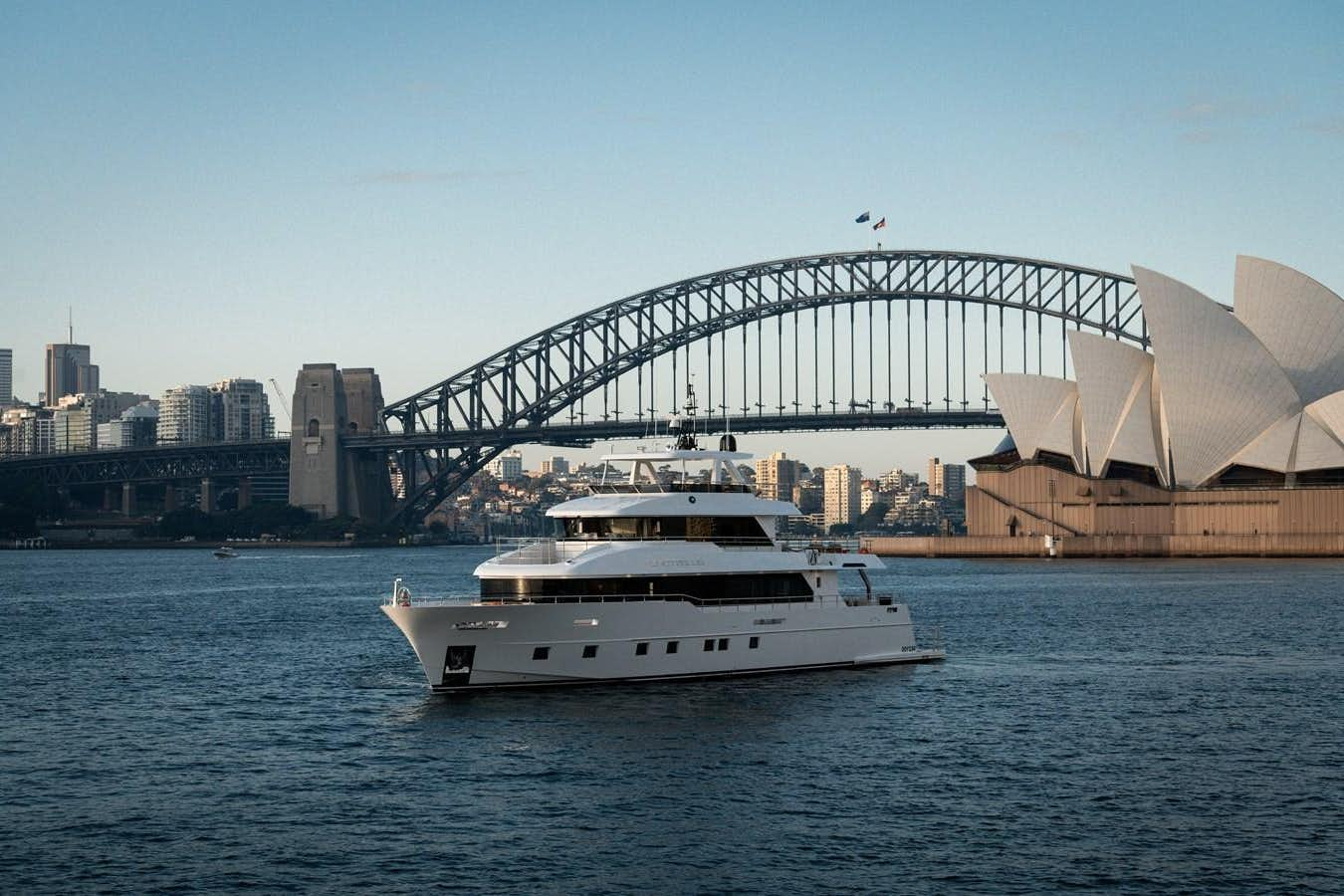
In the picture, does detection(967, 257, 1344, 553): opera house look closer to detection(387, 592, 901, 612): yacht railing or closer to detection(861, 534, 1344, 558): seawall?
detection(861, 534, 1344, 558): seawall

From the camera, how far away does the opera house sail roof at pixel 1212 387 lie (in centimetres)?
8875

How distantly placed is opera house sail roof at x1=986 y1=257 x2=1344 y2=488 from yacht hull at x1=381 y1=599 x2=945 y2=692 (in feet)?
203

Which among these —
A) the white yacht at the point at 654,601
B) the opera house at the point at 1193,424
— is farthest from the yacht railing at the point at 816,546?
the opera house at the point at 1193,424

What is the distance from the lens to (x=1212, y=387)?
90.9 meters

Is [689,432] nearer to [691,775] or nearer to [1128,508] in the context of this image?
[691,775]

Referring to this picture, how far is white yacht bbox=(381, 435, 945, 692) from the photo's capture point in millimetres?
30000

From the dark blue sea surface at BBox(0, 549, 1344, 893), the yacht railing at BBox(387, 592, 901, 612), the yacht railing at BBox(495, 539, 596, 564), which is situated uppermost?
the yacht railing at BBox(495, 539, 596, 564)

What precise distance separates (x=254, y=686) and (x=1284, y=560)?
7173 centimetres

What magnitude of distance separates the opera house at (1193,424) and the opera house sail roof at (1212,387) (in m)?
0.08

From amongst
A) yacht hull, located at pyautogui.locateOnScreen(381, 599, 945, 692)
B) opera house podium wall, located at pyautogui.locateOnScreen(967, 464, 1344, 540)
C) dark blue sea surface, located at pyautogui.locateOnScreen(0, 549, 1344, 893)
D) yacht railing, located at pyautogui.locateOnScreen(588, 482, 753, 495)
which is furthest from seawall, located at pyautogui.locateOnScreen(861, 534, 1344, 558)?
Result: yacht railing, located at pyautogui.locateOnScreen(588, 482, 753, 495)

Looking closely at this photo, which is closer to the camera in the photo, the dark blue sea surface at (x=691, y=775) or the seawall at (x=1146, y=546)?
the dark blue sea surface at (x=691, y=775)

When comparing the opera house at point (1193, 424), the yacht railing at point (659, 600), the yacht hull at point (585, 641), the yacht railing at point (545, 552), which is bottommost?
the yacht hull at point (585, 641)

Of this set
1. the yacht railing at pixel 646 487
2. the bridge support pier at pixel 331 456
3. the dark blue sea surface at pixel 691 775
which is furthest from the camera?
the bridge support pier at pixel 331 456

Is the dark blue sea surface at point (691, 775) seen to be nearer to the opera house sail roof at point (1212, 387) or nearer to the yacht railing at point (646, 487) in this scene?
the yacht railing at point (646, 487)
